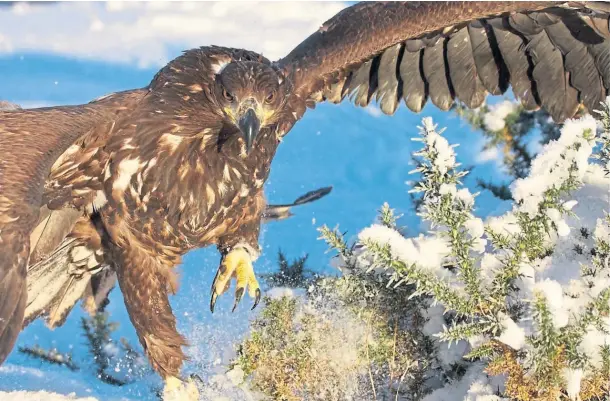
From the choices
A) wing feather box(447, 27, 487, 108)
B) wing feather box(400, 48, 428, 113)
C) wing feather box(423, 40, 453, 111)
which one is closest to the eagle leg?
wing feather box(400, 48, 428, 113)

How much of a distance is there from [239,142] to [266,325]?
1176 millimetres

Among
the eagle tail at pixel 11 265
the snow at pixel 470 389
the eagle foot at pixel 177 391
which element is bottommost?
the snow at pixel 470 389

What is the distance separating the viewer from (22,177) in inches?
154

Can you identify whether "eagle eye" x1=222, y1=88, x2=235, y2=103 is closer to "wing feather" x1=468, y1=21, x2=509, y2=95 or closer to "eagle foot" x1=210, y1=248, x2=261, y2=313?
"eagle foot" x1=210, y1=248, x2=261, y2=313

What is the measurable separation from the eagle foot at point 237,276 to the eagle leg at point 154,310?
302 mm

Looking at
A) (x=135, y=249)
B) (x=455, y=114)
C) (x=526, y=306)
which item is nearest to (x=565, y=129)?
(x=526, y=306)

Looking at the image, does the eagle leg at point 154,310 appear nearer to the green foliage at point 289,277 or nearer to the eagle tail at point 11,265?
the green foliage at point 289,277

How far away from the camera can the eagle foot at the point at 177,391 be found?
5.44 m

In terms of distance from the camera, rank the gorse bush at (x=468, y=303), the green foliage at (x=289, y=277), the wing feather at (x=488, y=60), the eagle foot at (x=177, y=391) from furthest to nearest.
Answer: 1. the green foliage at (x=289, y=277)
2. the wing feather at (x=488, y=60)
3. the eagle foot at (x=177, y=391)
4. the gorse bush at (x=468, y=303)

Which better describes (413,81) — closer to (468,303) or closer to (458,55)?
(458,55)

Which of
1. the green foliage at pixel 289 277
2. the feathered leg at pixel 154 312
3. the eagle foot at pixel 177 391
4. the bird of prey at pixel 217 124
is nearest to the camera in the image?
the bird of prey at pixel 217 124

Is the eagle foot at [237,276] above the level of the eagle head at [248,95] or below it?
below

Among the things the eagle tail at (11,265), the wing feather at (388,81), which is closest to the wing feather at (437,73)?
the wing feather at (388,81)

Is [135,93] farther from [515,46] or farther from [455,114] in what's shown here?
[455,114]
